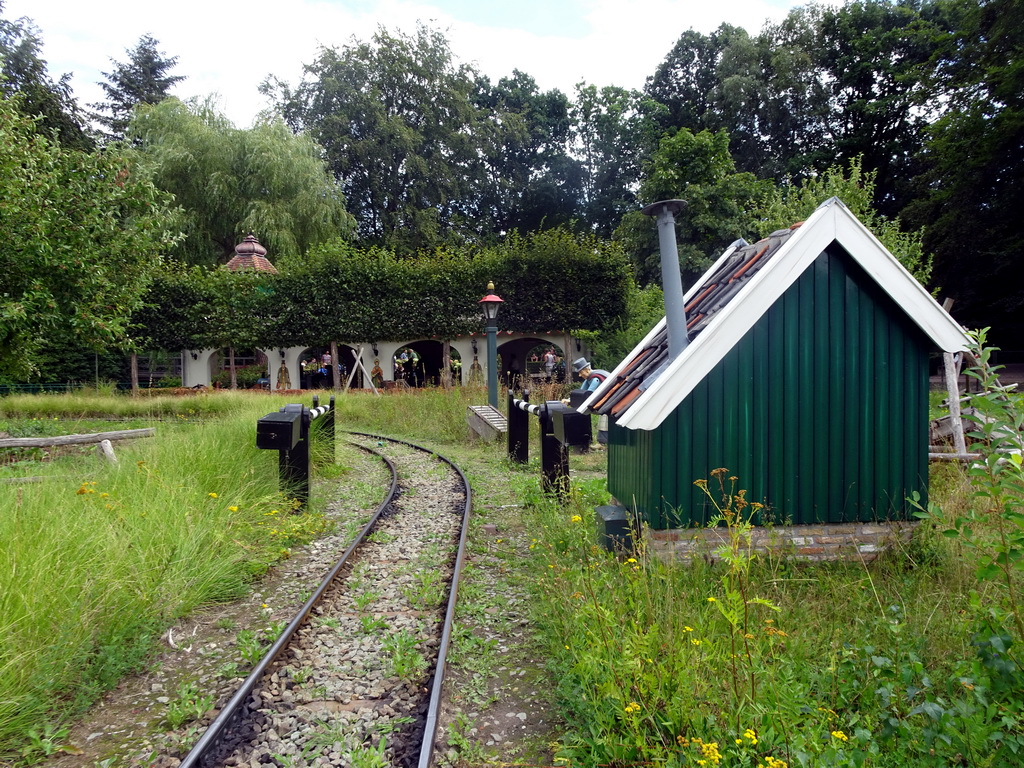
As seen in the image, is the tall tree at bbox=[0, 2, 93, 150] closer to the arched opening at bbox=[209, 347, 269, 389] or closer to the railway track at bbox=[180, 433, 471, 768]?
the arched opening at bbox=[209, 347, 269, 389]

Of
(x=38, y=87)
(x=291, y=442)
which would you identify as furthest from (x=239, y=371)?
(x=291, y=442)

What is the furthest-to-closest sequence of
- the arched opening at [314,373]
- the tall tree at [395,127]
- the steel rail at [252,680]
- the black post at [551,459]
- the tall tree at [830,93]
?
the tall tree at [395,127], the tall tree at [830,93], the arched opening at [314,373], the black post at [551,459], the steel rail at [252,680]

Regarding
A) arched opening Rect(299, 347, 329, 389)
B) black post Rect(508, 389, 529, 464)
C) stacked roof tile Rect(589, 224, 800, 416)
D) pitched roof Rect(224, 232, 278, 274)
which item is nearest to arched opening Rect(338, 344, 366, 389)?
arched opening Rect(299, 347, 329, 389)

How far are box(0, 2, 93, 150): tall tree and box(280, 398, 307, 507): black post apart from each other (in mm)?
18799

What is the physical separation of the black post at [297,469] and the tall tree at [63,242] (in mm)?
5645

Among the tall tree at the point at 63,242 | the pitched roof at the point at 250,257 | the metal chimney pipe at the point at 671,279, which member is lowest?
the metal chimney pipe at the point at 671,279

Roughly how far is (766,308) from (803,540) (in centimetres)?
168

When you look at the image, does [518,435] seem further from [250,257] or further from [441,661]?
[250,257]

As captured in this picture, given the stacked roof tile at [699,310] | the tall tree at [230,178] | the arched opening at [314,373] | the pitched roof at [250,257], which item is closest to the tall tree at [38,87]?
the tall tree at [230,178]

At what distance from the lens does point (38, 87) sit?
21.3 metres

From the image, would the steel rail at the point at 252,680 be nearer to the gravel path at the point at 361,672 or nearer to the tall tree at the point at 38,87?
the gravel path at the point at 361,672

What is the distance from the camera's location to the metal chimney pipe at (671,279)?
4.56m

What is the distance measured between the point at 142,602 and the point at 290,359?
62.4ft

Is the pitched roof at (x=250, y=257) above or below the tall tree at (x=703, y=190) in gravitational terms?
below
